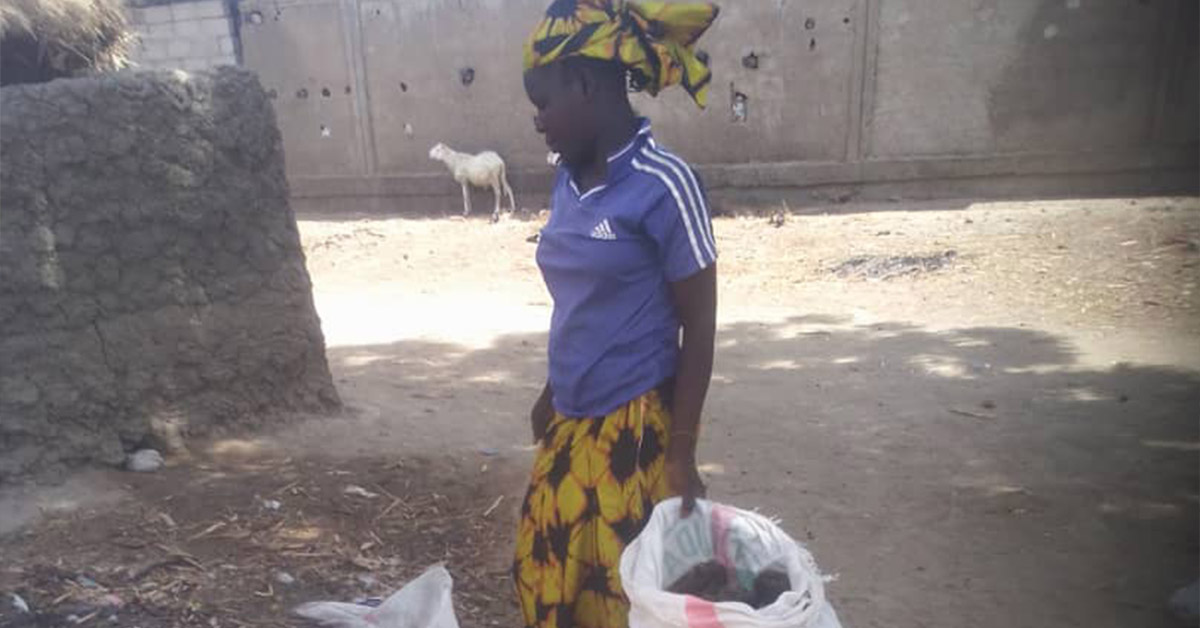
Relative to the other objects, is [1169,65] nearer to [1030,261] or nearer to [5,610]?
[1030,261]

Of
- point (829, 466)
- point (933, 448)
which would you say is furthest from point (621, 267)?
point (933, 448)

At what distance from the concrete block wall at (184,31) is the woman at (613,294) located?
12.2 m

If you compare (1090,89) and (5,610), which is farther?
(1090,89)

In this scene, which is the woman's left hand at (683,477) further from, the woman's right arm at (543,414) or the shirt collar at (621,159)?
the shirt collar at (621,159)

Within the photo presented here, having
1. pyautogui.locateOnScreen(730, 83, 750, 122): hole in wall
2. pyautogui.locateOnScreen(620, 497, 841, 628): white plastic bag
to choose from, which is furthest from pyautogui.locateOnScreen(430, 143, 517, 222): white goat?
pyautogui.locateOnScreen(620, 497, 841, 628): white plastic bag

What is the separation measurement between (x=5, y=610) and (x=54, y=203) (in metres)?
1.54

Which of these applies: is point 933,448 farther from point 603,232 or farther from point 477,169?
point 477,169

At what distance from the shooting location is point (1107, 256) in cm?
726

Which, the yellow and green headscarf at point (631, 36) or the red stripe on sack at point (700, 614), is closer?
the red stripe on sack at point (700, 614)

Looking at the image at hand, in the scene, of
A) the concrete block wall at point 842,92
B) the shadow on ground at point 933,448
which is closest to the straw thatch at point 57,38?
the shadow on ground at point 933,448

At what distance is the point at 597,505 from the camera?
1746mm

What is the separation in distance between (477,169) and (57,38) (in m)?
8.29

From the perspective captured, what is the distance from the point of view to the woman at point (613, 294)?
1.61 meters

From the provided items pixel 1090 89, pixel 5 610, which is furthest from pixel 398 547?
pixel 1090 89
